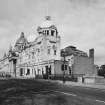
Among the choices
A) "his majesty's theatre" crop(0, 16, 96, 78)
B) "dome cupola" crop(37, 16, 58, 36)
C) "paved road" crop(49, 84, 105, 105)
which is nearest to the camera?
"paved road" crop(49, 84, 105, 105)

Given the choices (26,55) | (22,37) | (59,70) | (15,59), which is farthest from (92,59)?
(22,37)

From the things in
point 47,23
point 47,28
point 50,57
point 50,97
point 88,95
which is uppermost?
point 47,23

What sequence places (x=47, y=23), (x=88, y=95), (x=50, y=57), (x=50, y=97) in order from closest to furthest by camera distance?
(x=50, y=97) → (x=88, y=95) → (x=50, y=57) → (x=47, y=23)

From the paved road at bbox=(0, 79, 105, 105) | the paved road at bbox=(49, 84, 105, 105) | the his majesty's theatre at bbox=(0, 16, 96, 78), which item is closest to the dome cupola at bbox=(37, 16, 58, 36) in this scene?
the his majesty's theatre at bbox=(0, 16, 96, 78)

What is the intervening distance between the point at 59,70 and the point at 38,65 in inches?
451

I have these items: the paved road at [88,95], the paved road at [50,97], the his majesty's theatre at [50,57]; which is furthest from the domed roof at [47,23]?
the paved road at [50,97]

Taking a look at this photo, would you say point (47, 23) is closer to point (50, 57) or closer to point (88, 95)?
point (50, 57)

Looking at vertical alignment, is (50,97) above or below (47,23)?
below

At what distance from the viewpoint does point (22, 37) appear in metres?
A: 114

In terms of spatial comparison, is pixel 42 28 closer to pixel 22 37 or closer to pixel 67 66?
pixel 67 66

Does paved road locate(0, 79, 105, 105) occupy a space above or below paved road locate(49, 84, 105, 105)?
above

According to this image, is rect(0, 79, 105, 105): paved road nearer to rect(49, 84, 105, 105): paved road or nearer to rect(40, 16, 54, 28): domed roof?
rect(49, 84, 105, 105): paved road

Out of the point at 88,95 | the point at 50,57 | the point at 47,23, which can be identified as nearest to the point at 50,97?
the point at 88,95

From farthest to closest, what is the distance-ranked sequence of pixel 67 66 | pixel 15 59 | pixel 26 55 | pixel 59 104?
pixel 15 59 < pixel 26 55 < pixel 67 66 < pixel 59 104
